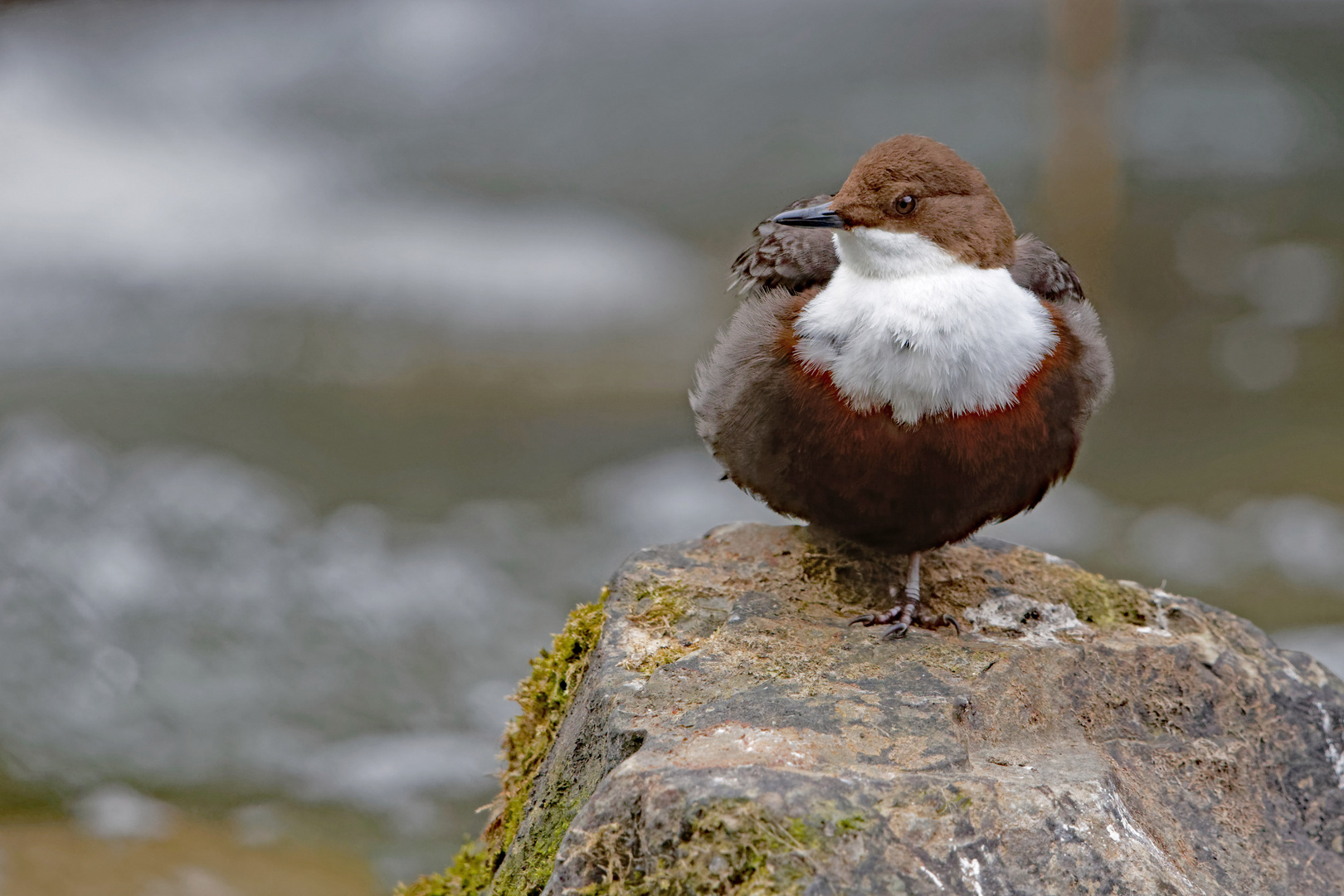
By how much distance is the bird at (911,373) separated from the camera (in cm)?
309

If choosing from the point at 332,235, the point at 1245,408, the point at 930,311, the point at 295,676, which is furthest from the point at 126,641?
the point at 1245,408

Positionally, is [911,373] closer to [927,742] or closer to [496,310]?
[927,742]

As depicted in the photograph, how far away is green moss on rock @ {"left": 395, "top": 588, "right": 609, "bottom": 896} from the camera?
10.1 ft

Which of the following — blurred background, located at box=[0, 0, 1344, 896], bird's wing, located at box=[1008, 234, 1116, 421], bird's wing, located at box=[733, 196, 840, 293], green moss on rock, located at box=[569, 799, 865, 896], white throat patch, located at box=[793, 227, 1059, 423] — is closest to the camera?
green moss on rock, located at box=[569, 799, 865, 896]

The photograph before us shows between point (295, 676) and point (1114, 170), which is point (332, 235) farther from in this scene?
point (1114, 170)

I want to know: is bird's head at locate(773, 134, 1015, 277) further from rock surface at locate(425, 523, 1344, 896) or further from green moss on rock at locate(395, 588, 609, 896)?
green moss on rock at locate(395, 588, 609, 896)

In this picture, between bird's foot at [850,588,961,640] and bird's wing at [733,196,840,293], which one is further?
bird's wing at [733,196,840,293]

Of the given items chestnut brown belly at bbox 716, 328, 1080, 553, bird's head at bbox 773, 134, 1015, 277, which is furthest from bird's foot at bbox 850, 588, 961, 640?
bird's head at bbox 773, 134, 1015, 277

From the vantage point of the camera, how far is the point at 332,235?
11.9 m

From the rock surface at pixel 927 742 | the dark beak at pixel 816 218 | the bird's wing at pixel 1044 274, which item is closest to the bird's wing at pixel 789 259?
the dark beak at pixel 816 218

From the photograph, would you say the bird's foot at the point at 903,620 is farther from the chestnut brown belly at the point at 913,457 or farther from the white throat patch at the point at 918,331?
the white throat patch at the point at 918,331

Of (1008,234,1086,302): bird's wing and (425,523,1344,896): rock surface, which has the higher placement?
(1008,234,1086,302): bird's wing

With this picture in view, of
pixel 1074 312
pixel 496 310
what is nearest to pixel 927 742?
pixel 1074 312

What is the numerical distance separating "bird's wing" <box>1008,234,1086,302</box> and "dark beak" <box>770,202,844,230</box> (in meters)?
0.54
